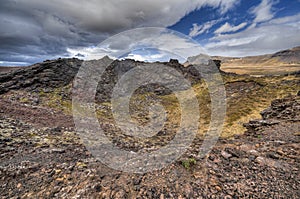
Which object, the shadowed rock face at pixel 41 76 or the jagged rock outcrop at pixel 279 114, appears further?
the shadowed rock face at pixel 41 76

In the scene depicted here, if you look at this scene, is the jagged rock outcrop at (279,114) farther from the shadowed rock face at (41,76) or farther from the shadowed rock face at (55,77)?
the shadowed rock face at (41,76)

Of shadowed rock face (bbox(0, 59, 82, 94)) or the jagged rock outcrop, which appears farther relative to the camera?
shadowed rock face (bbox(0, 59, 82, 94))

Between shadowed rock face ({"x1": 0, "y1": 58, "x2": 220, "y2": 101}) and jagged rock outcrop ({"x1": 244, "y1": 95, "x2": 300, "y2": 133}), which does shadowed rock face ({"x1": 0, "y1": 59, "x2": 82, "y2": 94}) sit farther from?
jagged rock outcrop ({"x1": 244, "y1": 95, "x2": 300, "y2": 133})

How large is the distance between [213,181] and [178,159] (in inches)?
76.3

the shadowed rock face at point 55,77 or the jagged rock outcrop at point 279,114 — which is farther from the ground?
the shadowed rock face at point 55,77

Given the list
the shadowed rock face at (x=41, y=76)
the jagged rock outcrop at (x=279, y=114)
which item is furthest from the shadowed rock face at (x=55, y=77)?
the jagged rock outcrop at (x=279, y=114)

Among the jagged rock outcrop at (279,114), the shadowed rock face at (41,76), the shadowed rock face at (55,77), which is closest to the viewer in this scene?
the jagged rock outcrop at (279,114)

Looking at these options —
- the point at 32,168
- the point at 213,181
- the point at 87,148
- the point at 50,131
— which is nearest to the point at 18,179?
the point at 32,168

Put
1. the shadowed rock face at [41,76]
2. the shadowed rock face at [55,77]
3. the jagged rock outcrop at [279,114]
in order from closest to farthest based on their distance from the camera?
the jagged rock outcrop at [279,114]
the shadowed rock face at [41,76]
the shadowed rock face at [55,77]

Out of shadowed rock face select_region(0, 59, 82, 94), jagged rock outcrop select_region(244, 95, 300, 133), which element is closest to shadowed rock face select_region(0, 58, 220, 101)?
shadowed rock face select_region(0, 59, 82, 94)

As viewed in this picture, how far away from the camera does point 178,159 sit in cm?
758

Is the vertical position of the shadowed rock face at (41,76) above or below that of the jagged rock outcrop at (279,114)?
above

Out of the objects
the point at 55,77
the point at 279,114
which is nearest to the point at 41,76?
the point at 55,77

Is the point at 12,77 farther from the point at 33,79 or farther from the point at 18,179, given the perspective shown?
the point at 18,179
